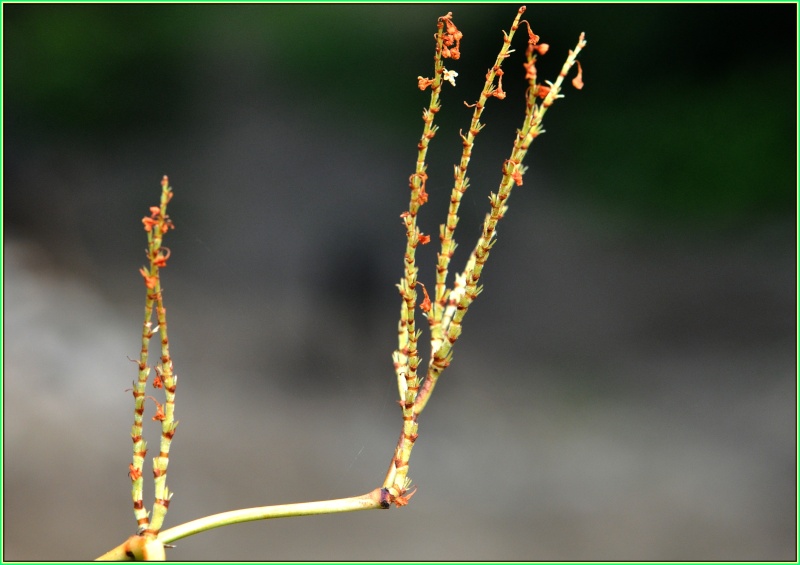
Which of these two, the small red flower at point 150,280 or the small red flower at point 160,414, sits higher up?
Result: the small red flower at point 150,280

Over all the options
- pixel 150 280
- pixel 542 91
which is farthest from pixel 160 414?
pixel 542 91

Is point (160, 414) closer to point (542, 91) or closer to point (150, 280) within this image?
point (150, 280)

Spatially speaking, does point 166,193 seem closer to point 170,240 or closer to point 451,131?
point 451,131

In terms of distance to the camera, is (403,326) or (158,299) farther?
(403,326)

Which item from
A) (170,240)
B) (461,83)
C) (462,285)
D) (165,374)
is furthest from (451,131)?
(165,374)

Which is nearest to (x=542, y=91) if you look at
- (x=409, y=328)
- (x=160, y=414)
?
(x=409, y=328)

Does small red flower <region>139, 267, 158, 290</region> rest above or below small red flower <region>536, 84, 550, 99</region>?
below

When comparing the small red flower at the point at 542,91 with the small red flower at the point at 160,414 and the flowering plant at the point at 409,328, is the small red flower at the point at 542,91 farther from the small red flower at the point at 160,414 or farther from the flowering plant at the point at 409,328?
the small red flower at the point at 160,414

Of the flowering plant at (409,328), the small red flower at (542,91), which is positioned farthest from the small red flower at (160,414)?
the small red flower at (542,91)

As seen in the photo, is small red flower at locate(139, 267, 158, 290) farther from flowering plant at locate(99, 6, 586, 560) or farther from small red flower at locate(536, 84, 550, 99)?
small red flower at locate(536, 84, 550, 99)

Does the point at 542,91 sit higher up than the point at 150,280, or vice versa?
the point at 542,91

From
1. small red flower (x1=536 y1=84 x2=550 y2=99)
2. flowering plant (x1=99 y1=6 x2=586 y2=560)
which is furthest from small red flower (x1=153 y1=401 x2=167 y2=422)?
small red flower (x1=536 y1=84 x2=550 y2=99)
